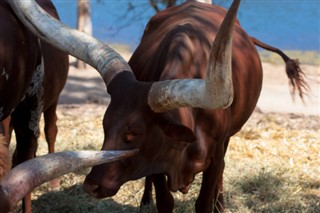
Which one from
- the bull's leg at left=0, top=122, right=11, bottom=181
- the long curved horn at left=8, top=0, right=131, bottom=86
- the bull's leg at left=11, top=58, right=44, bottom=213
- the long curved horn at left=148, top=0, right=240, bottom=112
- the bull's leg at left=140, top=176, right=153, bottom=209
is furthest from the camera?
the bull's leg at left=140, top=176, right=153, bottom=209

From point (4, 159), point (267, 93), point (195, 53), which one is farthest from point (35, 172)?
point (267, 93)

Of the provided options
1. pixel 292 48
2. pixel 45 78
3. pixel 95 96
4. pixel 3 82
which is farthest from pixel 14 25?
pixel 292 48

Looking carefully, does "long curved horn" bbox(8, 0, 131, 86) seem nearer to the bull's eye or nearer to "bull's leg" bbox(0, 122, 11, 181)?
the bull's eye

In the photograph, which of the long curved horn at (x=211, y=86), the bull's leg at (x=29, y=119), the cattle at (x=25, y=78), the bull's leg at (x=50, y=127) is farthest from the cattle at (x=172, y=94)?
the bull's leg at (x=50, y=127)

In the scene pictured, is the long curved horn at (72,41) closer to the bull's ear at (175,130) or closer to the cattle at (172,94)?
the cattle at (172,94)

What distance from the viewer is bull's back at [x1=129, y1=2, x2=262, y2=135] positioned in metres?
4.39

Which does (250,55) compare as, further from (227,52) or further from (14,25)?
(227,52)

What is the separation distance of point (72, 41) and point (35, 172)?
174 cm

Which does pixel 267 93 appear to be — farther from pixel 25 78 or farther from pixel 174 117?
pixel 174 117

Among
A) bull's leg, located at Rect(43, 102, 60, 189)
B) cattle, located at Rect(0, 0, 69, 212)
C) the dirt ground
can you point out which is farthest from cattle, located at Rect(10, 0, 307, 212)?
the dirt ground

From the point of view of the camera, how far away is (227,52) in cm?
A: 324

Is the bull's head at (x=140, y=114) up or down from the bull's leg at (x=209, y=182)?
up

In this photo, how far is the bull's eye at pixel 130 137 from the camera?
3.80m

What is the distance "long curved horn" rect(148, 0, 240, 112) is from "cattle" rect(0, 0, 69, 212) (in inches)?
44.0
